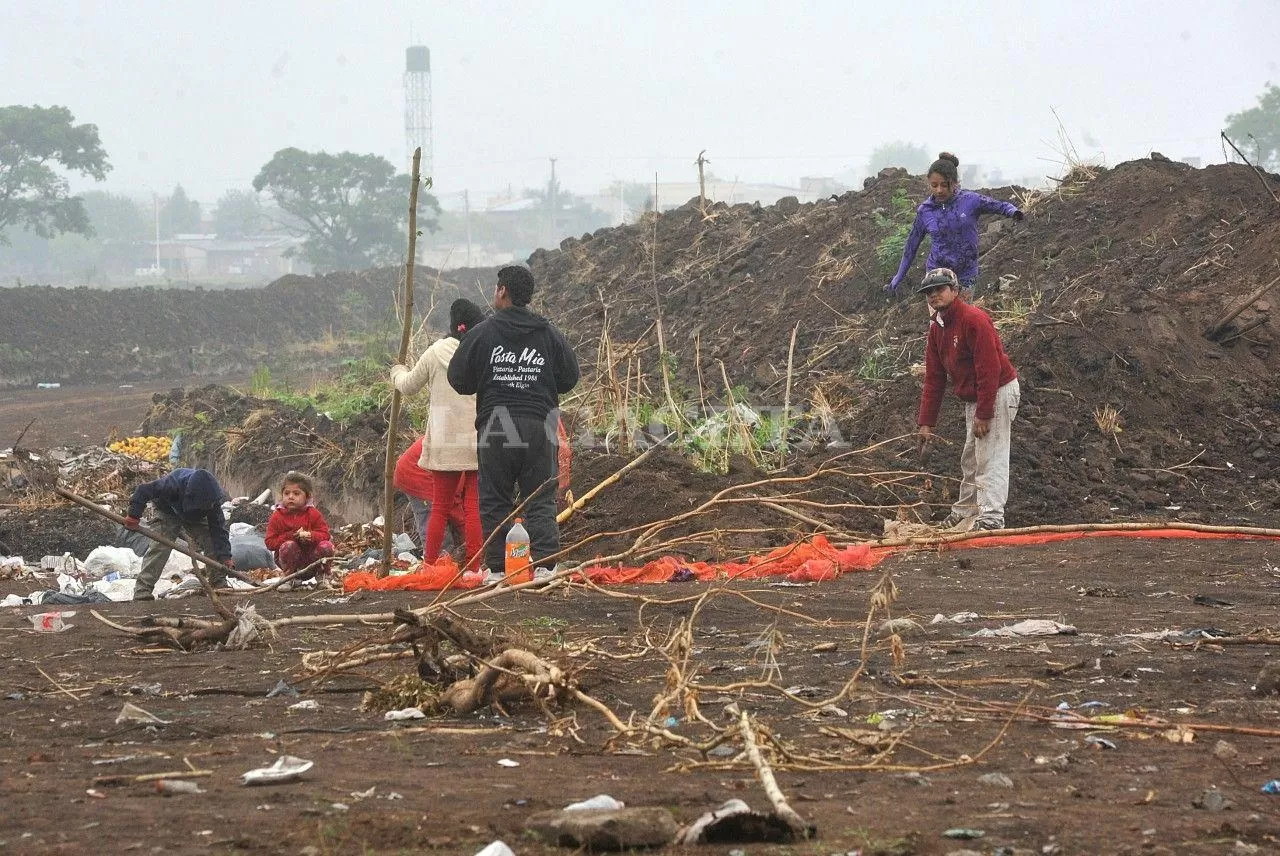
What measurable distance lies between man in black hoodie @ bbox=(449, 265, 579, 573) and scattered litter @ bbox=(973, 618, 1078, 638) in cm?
245

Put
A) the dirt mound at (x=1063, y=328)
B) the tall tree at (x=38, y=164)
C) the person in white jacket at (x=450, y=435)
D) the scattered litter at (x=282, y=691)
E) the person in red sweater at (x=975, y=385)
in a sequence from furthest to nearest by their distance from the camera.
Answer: the tall tree at (x=38, y=164) → the dirt mound at (x=1063, y=328) → the person in red sweater at (x=975, y=385) → the person in white jacket at (x=450, y=435) → the scattered litter at (x=282, y=691)

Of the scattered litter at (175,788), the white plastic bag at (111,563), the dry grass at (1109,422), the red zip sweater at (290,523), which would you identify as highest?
the dry grass at (1109,422)

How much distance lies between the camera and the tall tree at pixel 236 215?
4080 inches

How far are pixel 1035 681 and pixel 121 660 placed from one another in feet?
11.4

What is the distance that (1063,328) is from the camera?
12.6 m

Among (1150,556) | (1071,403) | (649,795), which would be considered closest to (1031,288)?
(1071,403)

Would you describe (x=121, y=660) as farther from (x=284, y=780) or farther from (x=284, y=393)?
(x=284, y=393)

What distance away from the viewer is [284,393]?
20.4 meters

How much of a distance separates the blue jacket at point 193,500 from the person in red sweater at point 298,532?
0.46 m

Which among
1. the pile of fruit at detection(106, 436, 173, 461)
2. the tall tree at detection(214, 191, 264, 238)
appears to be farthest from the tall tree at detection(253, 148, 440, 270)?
the pile of fruit at detection(106, 436, 173, 461)

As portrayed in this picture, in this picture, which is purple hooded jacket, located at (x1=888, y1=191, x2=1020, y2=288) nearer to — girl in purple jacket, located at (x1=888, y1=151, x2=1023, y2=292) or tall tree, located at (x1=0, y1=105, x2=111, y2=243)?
girl in purple jacket, located at (x1=888, y1=151, x2=1023, y2=292)

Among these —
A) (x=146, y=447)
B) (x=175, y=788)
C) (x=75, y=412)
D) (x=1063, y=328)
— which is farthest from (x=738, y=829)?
(x=75, y=412)

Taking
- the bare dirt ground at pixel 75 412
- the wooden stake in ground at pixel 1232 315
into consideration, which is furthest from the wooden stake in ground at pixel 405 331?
the bare dirt ground at pixel 75 412

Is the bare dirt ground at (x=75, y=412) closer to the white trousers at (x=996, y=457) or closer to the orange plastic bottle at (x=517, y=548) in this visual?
the orange plastic bottle at (x=517, y=548)
